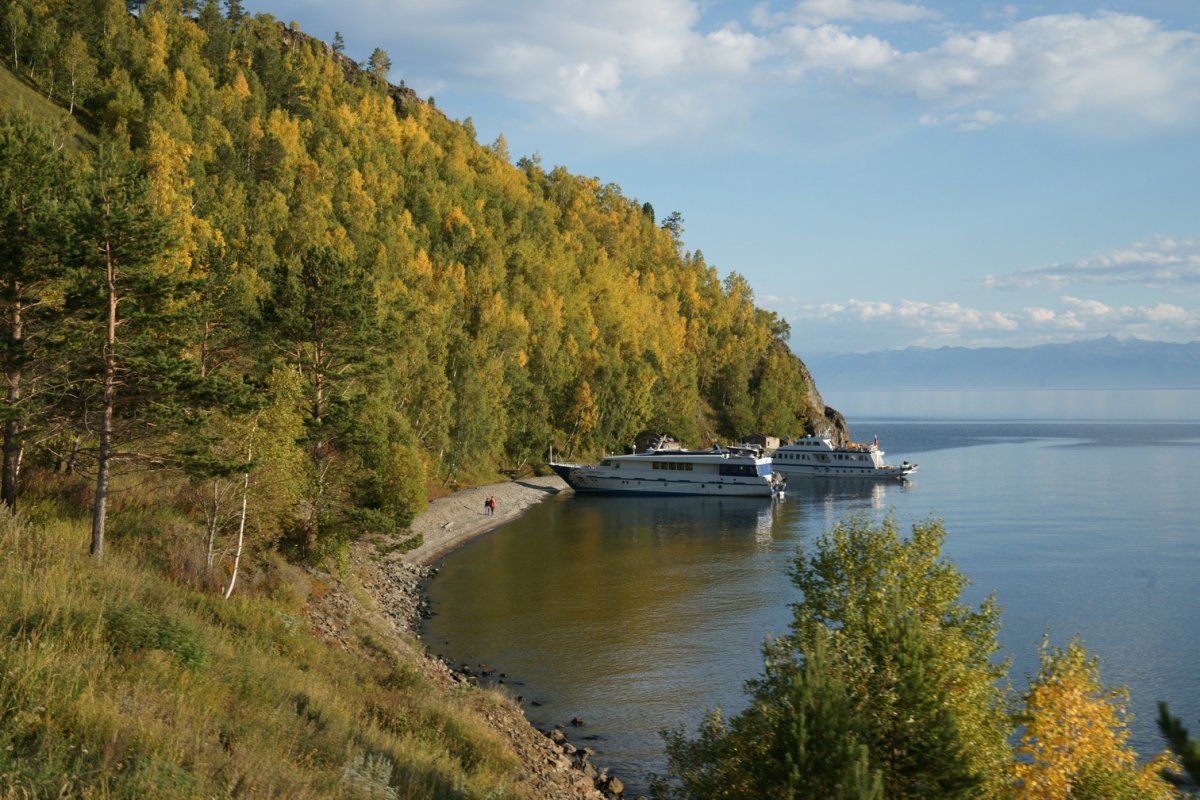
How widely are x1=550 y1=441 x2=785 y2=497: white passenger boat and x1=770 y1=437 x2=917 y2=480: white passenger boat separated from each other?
23862mm

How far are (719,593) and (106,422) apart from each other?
30.7 metres

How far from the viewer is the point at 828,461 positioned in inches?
4454

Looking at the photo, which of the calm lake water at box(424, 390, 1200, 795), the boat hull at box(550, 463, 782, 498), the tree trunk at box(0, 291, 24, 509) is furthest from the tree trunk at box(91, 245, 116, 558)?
the boat hull at box(550, 463, 782, 498)

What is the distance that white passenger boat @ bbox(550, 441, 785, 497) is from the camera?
87562 millimetres

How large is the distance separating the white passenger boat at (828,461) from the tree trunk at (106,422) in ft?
317

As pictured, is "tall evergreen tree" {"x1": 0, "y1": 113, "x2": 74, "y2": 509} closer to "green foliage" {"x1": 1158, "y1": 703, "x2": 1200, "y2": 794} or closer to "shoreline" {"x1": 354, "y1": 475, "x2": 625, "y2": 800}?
"shoreline" {"x1": 354, "y1": 475, "x2": 625, "y2": 800}

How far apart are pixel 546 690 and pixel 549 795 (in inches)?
407

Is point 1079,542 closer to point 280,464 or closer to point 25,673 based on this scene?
point 280,464

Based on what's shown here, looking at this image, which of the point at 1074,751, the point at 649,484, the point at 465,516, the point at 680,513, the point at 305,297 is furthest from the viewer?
the point at 649,484

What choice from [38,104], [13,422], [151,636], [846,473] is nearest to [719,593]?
[13,422]

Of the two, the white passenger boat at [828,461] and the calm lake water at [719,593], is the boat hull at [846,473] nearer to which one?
the white passenger boat at [828,461]

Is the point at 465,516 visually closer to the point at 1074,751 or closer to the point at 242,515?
the point at 242,515

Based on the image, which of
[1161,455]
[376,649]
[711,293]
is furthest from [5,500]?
[1161,455]

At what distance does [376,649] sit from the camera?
28.0 m
